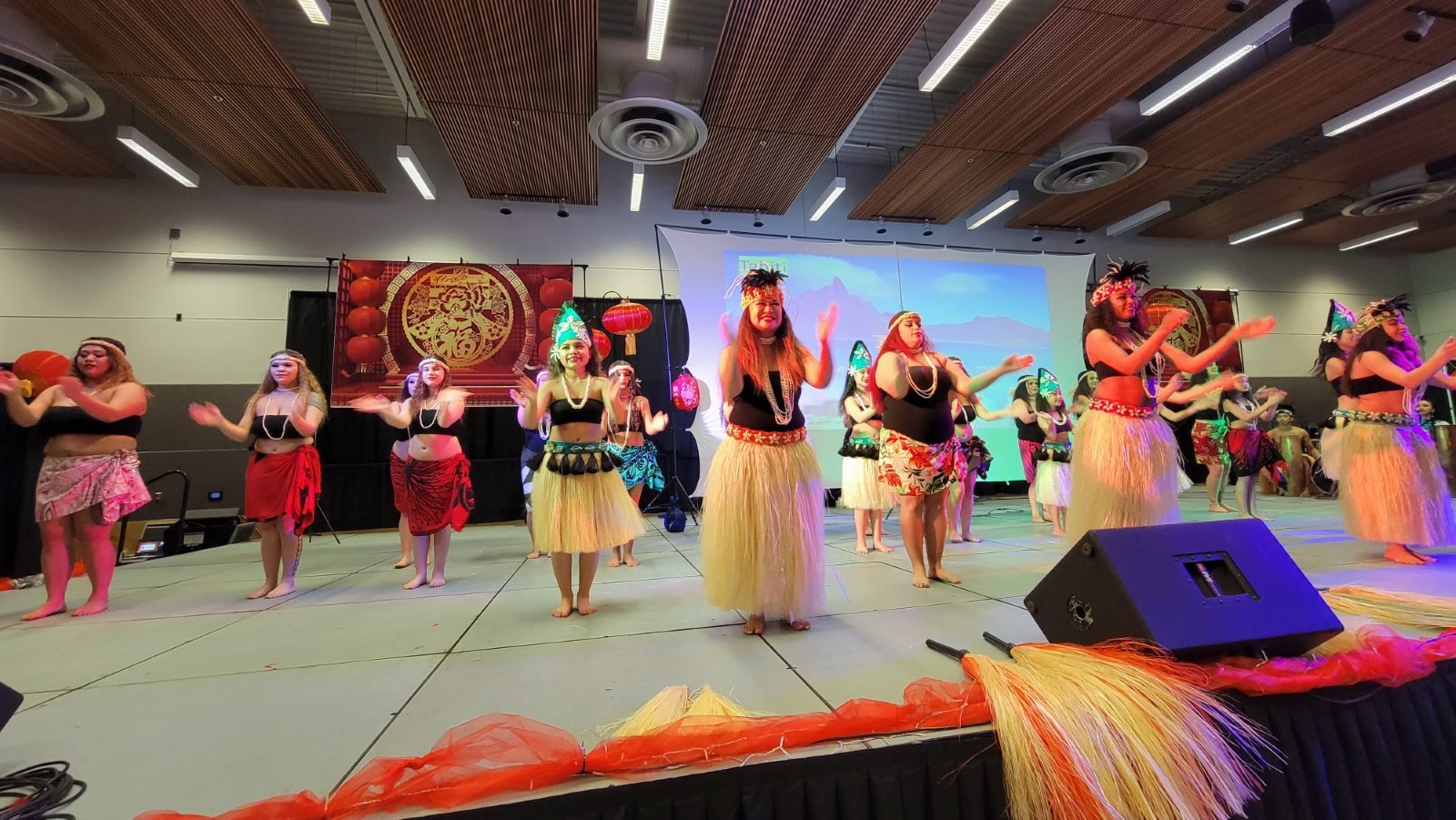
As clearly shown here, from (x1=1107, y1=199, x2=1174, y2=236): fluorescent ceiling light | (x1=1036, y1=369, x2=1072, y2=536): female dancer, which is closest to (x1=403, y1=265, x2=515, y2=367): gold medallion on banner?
(x1=1036, y1=369, x2=1072, y2=536): female dancer

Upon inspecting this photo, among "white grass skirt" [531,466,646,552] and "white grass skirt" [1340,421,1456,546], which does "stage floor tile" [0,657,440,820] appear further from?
"white grass skirt" [1340,421,1456,546]

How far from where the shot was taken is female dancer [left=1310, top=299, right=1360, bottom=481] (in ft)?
12.9

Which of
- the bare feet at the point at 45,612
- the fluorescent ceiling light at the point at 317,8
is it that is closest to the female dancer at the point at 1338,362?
the bare feet at the point at 45,612

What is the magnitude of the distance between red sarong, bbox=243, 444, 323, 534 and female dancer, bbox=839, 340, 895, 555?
3971 millimetres

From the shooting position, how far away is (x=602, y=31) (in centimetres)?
709

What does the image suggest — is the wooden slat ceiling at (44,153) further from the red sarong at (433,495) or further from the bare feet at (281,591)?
the red sarong at (433,495)

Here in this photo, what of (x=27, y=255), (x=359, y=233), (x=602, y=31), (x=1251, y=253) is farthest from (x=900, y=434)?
(x=1251, y=253)

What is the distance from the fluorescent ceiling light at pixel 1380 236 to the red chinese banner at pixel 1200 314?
276 cm

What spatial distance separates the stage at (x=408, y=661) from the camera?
1446 mm

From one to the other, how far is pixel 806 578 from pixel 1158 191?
10215mm

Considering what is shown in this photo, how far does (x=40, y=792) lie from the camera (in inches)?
48.9

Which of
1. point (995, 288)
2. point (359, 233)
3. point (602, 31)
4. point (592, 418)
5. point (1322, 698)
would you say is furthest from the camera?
point (995, 288)

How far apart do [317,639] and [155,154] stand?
7.76 m

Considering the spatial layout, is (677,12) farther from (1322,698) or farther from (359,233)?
(1322,698)
